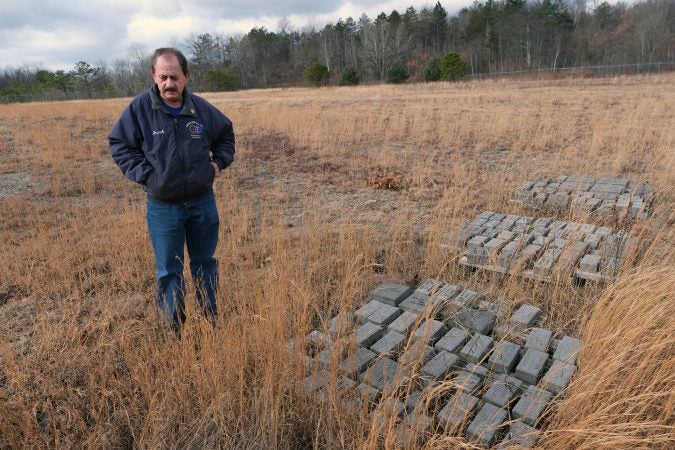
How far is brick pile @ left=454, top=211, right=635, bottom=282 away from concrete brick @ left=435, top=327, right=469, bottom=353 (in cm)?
100

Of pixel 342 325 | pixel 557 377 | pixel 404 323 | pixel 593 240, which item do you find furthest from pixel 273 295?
pixel 593 240

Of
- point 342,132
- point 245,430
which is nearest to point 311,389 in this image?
point 245,430

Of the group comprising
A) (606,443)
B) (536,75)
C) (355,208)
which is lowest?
(606,443)

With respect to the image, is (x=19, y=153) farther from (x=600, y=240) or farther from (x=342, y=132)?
(x=600, y=240)

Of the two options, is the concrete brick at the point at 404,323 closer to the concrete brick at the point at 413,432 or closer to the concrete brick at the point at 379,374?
the concrete brick at the point at 379,374

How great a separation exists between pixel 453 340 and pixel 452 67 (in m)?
39.8

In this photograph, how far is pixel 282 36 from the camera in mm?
73250

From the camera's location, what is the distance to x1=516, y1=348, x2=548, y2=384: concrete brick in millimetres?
2355

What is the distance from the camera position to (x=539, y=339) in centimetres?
270

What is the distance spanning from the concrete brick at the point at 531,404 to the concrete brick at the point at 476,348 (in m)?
0.36

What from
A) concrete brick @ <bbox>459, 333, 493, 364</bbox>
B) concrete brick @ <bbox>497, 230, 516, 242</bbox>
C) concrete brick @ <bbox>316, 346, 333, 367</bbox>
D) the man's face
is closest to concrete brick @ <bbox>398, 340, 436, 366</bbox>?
concrete brick @ <bbox>459, 333, 493, 364</bbox>

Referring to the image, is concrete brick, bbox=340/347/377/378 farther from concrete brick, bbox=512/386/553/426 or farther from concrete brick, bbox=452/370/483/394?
concrete brick, bbox=512/386/553/426

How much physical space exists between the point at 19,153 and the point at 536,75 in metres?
42.1

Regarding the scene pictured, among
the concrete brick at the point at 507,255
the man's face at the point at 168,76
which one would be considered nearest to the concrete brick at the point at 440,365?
Answer: the concrete brick at the point at 507,255
